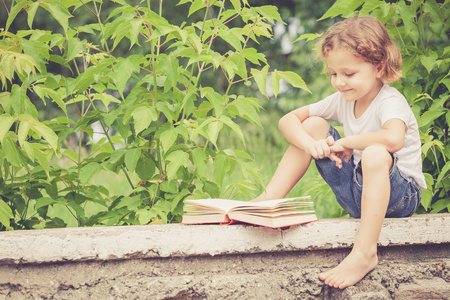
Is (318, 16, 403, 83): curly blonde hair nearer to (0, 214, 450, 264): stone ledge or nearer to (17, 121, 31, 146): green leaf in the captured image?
(0, 214, 450, 264): stone ledge

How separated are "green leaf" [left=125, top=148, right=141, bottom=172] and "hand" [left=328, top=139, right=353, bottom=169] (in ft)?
2.52

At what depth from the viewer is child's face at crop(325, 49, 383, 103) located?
1.98 m

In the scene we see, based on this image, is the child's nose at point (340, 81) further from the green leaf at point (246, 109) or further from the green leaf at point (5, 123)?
the green leaf at point (5, 123)

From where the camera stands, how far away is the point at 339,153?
1977 millimetres

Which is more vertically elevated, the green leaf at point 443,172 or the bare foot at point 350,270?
the green leaf at point 443,172

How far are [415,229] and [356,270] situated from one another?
0.34 m

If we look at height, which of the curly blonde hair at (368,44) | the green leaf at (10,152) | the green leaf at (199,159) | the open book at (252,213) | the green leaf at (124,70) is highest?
the curly blonde hair at (368,44)

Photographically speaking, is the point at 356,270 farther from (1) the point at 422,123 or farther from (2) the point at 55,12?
(2) the point at 55,12

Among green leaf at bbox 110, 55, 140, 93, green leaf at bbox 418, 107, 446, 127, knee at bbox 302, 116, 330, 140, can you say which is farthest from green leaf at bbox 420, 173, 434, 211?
green leaf at bbox 110, 55, 140, 93

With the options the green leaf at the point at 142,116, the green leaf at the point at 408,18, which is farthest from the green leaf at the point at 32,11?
the green leaf at the point at 408,18

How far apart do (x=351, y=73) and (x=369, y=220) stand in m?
0.61

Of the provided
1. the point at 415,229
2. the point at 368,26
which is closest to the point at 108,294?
the point at 415,229

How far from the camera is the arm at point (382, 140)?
1.83 metres

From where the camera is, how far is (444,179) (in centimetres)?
231
